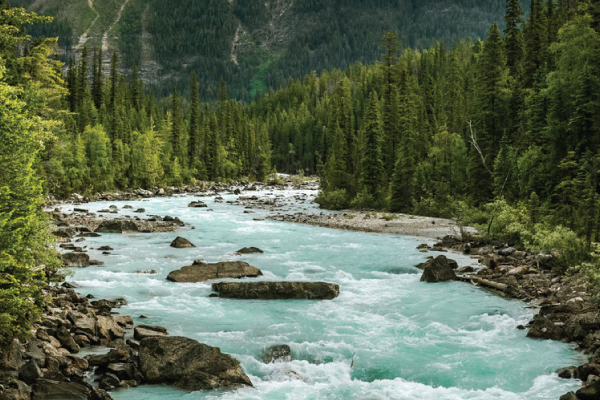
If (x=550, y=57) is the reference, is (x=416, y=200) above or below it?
below

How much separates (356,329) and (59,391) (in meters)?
9.36

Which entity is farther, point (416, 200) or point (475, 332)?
point (416, 200)

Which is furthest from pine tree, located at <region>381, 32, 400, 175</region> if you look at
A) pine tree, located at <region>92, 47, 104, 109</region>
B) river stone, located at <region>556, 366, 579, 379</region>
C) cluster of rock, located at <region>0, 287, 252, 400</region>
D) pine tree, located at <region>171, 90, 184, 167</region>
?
pine tree, located at <region>92, 47, 104, 109</region>

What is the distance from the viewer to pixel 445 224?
42.4m

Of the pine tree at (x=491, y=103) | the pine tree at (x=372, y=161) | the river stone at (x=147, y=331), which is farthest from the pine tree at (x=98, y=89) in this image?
the river stone at (x=147, y=331)

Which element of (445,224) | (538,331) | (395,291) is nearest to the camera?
(538,331)

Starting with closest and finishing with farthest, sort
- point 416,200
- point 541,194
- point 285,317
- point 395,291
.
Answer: point 285,317
point 395,291
point 541,194
point 416,200

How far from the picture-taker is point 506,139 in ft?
136

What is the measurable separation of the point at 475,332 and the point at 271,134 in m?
157

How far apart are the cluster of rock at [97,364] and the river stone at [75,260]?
10338 mm

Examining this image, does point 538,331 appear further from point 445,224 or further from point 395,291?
point 445,224

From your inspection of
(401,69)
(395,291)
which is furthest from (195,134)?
(395,291)

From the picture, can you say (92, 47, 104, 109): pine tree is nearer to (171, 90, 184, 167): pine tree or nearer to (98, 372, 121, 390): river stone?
(171, 90, 184, 167): pine tree

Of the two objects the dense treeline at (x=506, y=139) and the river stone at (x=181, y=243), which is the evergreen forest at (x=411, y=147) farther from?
the river stone at (x=181, y=243)
